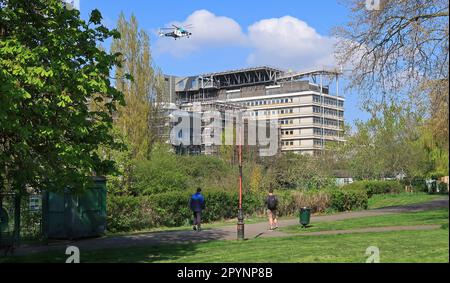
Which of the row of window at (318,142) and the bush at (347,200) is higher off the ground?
the row of window at (318,142)

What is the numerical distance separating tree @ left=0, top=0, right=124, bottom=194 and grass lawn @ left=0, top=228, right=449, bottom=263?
2904 millimetres

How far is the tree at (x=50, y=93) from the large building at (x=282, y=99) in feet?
423

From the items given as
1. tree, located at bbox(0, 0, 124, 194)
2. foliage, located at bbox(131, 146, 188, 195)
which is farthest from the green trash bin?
tree, located at bbox(0, 0, 124, 194)

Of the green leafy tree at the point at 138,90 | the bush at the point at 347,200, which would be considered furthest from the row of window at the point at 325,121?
the bush at the point at 347,200

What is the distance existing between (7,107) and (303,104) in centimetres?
14637

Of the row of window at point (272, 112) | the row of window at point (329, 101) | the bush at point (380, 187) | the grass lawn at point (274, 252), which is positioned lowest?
the grass lawn at point (274, 252)

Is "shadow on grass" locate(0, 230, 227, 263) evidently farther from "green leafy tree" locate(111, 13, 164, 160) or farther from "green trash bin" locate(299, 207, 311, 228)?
"green leafy tree" locate(111, 13, 164, 160)

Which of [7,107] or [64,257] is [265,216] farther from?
[7,107]

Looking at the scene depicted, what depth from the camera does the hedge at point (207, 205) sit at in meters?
24.6

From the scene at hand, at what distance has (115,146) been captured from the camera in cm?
1495

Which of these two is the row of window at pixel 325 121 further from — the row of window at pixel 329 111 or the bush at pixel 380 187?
the bush at pixel 380 187

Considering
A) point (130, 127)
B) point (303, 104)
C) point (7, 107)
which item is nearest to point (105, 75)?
point (7, 107)

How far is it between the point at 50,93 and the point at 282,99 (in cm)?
14770
